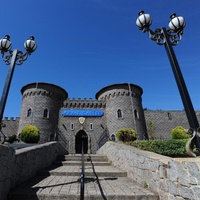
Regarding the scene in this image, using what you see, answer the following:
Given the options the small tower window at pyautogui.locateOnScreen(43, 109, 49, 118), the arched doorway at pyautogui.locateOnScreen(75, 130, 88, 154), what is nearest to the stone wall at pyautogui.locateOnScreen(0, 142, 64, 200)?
the small tower window at pyautogui.locateOnScreen(43, 109, 49, 118)

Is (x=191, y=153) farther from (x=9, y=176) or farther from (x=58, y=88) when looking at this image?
(x=58, y=88)

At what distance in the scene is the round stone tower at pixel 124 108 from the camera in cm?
2192

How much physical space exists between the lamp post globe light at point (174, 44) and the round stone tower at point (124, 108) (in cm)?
1755

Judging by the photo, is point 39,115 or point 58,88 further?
point 58,88

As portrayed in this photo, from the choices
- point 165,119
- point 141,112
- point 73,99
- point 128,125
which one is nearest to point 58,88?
point 73,99

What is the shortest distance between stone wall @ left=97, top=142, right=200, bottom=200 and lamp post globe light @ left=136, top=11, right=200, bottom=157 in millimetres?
440

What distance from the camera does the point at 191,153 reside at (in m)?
2.91

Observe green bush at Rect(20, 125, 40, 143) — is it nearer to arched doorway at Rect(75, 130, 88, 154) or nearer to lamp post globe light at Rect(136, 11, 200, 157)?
arched doorway at Rect(75, 130, 88, 154)

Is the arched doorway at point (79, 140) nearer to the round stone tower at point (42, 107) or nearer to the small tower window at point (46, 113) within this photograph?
the round stone tower at point (42, 107)

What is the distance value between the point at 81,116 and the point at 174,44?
18.9 metres

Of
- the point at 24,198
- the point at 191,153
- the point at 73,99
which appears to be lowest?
the point at 24,198

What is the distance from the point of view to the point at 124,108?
2261 cm

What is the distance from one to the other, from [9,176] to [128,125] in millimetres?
19213

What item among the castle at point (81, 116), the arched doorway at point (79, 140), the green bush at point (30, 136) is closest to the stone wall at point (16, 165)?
the green bush at point (30, 136)
